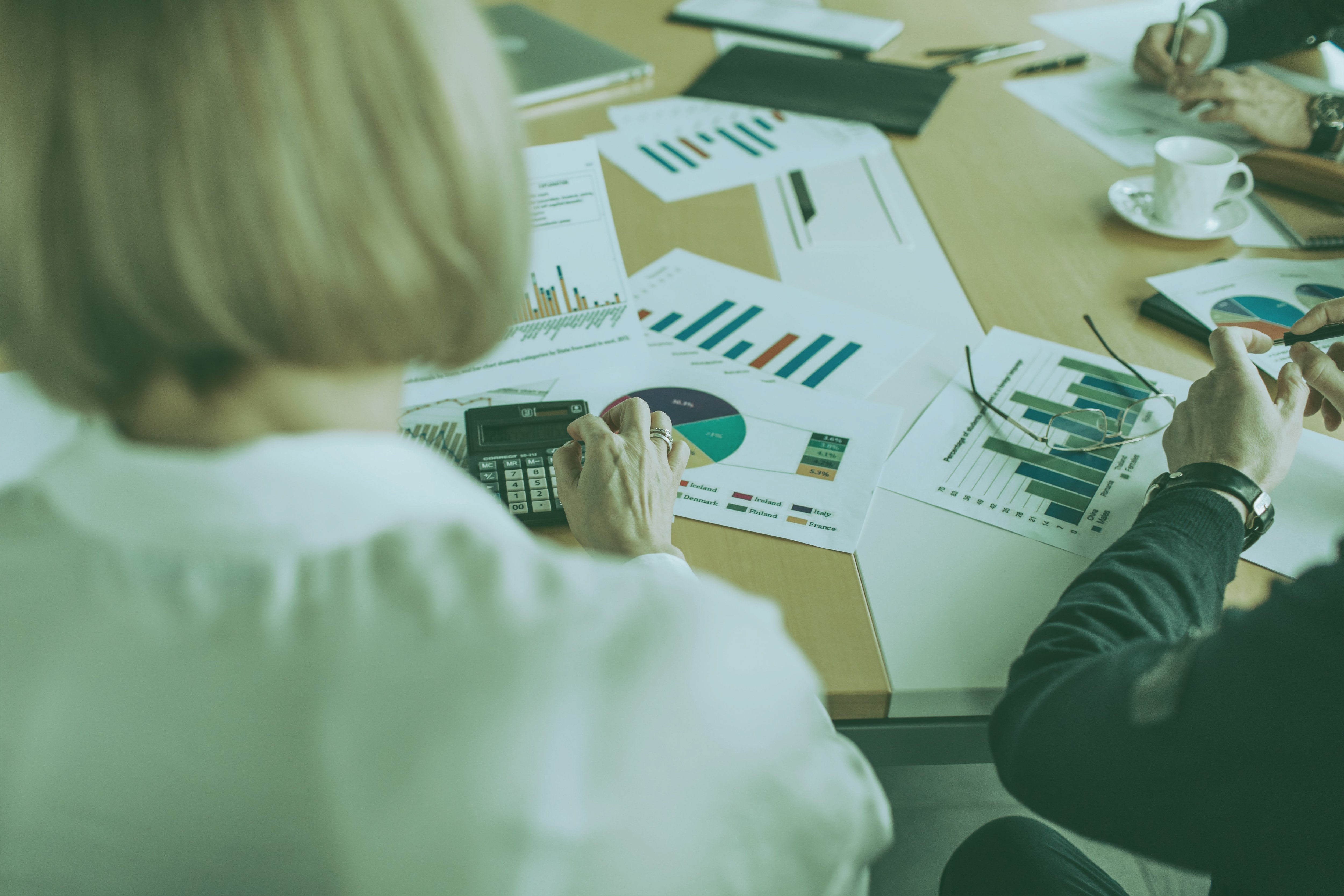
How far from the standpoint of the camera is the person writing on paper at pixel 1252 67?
1.35m

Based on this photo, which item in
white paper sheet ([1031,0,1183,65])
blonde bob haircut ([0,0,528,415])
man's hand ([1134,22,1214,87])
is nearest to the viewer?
blonde bob haircut ([0,0,528,415])

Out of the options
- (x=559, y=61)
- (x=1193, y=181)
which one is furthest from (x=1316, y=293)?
(x=559, y=61)

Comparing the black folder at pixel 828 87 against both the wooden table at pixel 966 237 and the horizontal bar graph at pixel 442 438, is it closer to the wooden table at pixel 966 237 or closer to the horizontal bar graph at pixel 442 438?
the wooden table at pixel 966 237

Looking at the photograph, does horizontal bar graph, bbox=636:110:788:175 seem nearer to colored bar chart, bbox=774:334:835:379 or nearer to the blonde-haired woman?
colored bar chart, bbox=774:334:835:379

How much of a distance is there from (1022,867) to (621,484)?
0.49 m

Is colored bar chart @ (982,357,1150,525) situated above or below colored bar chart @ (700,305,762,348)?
below

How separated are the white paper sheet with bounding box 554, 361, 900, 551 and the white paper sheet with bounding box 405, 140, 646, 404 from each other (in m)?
0.04

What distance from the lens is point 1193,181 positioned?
117cm

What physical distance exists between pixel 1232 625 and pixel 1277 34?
1.58 m

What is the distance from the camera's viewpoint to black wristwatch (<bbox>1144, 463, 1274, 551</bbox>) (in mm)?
742

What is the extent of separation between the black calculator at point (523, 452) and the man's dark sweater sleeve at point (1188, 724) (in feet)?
1.32

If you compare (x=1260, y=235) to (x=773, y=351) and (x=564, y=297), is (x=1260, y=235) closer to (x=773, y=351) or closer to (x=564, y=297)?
(x=773, y=351)

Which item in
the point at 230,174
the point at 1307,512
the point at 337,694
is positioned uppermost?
the point at 230,174

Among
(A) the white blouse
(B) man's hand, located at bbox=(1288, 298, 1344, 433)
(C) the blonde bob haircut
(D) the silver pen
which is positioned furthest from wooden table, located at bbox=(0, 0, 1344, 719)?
(C) the blonde bob haircut
